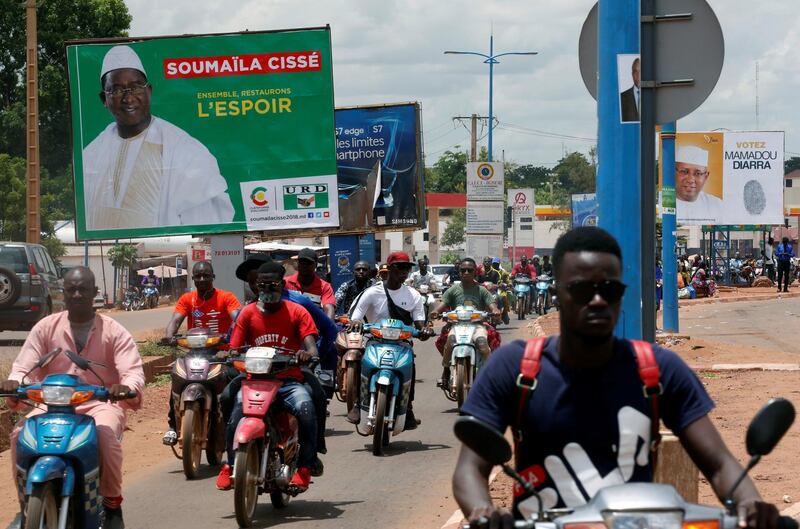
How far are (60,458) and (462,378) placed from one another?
24.2 feet

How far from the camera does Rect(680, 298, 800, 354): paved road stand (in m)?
23.0

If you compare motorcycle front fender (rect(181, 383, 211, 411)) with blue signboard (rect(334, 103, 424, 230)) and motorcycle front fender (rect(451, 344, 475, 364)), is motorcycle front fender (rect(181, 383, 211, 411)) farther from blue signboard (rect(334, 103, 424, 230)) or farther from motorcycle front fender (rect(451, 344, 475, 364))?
blue signboard (rect(334, 103, 424, 230))

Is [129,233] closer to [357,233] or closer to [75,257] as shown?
[357,233]

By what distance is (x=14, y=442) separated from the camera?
6.41 meters

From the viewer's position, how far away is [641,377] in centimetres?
354

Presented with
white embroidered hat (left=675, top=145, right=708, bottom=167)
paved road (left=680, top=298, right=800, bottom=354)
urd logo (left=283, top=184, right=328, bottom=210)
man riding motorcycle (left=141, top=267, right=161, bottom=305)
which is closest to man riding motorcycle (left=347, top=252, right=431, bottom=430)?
paved road (left=680, top=298, right=800, bottom=354)

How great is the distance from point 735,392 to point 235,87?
464 inches

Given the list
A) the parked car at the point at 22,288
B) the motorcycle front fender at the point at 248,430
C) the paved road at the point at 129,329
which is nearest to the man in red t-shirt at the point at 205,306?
the motorcycle front fender at the point at 248,430

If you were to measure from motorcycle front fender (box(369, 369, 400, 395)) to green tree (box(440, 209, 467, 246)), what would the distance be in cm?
9170

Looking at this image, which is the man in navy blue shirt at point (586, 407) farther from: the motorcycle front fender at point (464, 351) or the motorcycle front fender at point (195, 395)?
the motorcycle front fender at point (464, 351)

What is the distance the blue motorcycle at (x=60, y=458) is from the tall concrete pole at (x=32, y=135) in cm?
1935

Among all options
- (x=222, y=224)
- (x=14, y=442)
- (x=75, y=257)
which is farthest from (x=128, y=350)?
(x=75, y=257)

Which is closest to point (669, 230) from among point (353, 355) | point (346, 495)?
point (353, 355)

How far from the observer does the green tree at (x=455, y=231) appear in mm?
103375
